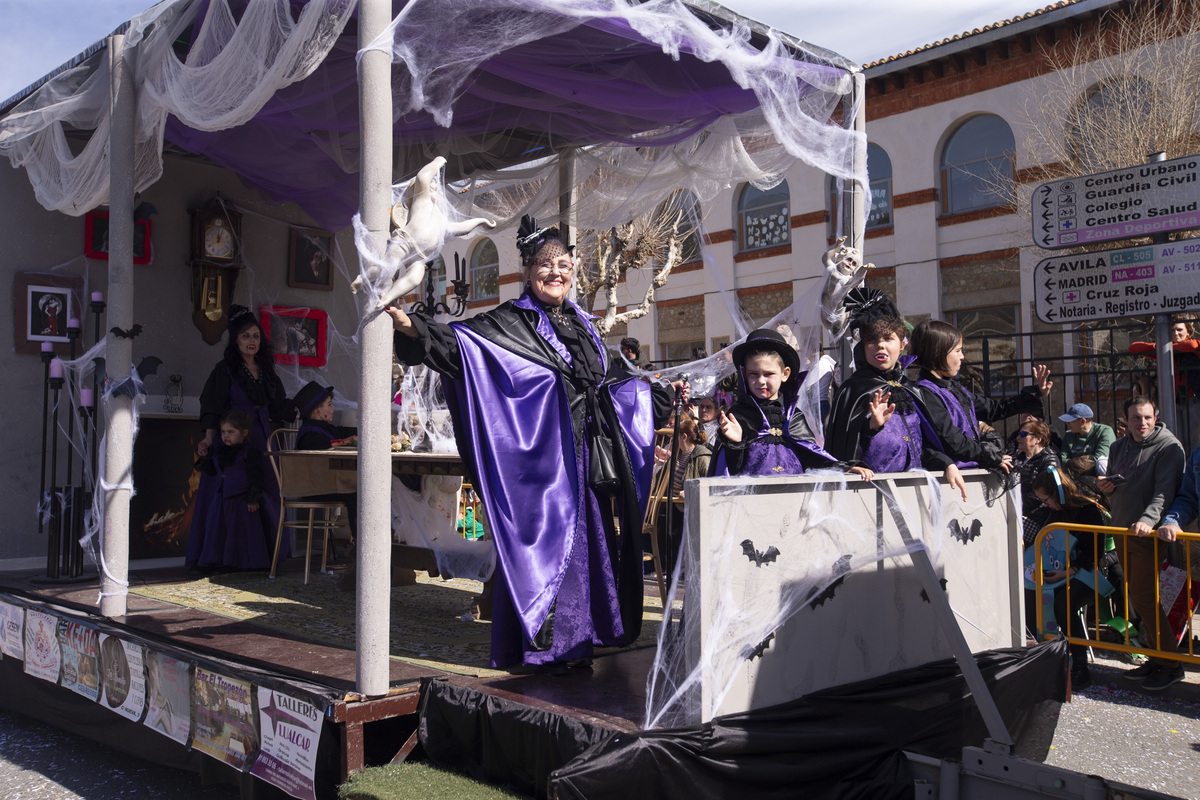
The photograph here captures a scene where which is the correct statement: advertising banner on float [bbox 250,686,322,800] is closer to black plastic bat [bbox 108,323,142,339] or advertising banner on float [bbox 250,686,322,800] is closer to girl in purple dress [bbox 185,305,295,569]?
black plastic bat [bbox 108,323,142,339]

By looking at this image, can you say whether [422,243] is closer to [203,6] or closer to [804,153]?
[804,153]

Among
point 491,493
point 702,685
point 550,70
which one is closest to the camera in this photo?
point 702,685

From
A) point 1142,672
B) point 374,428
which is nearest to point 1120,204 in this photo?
point 1142,672

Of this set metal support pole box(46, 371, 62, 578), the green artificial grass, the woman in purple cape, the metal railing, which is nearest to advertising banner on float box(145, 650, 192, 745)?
the green artificial grass

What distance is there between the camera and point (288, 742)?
11.4 ft

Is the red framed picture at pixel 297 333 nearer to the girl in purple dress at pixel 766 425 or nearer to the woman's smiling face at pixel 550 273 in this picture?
the woman's smiling face at pixel 550 273

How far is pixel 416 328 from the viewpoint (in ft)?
11.6

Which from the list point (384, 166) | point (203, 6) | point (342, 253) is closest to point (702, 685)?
point (384, 166)

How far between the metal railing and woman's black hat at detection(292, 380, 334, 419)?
486cm

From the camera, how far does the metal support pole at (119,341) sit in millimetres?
4820

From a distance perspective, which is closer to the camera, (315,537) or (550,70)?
(550,70)

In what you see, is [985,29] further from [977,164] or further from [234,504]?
[234,504]

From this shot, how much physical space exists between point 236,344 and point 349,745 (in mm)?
4140

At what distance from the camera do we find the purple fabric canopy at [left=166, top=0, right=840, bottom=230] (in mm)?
4688
